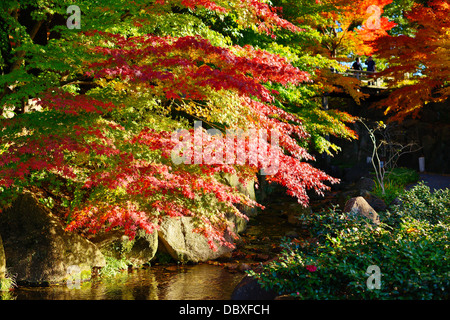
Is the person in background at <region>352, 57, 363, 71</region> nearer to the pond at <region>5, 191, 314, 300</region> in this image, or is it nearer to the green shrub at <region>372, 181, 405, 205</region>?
the green shrub at <region>372, 181, 405, 205</region>

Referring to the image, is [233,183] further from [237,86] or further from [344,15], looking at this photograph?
[344,15]

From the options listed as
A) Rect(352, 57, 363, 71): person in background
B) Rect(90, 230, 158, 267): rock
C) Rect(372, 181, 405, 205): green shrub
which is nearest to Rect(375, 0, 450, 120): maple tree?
Rect(372, 181, 405, 205): green shrub

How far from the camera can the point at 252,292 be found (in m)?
4.90

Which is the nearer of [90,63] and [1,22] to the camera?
[90,63]

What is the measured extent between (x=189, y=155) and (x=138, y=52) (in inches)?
75.4

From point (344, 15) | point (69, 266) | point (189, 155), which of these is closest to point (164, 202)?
point (189, 155)

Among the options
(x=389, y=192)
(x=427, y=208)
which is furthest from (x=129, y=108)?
(x=389, y=192)

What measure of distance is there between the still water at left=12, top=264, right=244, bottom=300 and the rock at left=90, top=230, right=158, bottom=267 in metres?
0.36

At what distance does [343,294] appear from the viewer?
4.50 meters

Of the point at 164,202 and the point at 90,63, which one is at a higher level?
the point at 90,63

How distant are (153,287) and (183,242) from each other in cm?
194

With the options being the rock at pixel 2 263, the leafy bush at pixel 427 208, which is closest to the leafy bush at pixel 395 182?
the leafy bush at pixel 427 208

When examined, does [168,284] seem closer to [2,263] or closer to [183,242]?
[183,242]

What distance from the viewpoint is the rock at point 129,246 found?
8.24 metres
